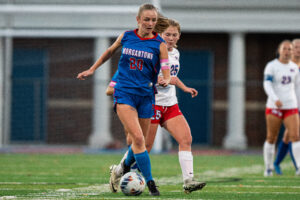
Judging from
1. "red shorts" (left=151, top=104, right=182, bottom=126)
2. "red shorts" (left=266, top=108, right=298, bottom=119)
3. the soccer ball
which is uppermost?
"red shorts" (left=151, top=104, right=182, bottom=126)

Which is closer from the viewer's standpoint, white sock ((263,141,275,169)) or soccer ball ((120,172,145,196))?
soccer ball ((120,172,145,196))

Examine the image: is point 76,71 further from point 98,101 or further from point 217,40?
point 217,40

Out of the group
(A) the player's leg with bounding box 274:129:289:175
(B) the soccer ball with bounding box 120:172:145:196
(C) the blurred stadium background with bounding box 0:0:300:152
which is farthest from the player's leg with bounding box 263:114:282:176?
(C) the blurred stadium background with bounding box 0:0:300:152

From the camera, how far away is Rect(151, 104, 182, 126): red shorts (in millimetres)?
7211

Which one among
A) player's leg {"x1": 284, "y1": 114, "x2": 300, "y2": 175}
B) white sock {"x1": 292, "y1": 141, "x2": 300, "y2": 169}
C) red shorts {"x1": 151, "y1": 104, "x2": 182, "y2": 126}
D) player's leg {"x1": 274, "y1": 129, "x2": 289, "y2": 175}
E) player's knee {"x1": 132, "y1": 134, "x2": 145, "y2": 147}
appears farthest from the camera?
player's leg {"x1": 274, "y1": 129, "x2": 289, "y2": 175}

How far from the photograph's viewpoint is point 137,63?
646cm

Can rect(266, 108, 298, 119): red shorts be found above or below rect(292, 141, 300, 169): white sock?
above

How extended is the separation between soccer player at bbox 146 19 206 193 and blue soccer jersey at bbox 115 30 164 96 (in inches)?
14.7

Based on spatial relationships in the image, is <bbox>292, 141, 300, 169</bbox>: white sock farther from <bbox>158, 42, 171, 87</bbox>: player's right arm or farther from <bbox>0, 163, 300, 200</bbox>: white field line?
<bbox>158, 42, 171, 87</bbox>: player's right arm

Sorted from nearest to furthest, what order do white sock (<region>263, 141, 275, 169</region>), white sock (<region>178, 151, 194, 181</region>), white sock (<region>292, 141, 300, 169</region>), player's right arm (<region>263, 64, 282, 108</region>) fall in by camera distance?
white sock (<region>178, 151, 194, 181</region>)
player's right arm (<region>263, 64, 282, 108</region>)
white sock (<region>292, 141, 300, 169</region>)
white sock (<region>263, 141, 275, 169</region>)

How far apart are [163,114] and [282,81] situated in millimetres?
3223

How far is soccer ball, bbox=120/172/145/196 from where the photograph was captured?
6438 mm

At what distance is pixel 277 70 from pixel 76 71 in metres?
12.4

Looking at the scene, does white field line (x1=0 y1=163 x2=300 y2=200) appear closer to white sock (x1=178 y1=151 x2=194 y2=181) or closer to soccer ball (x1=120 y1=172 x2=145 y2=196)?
soccer ball (x1=120 y1=172 x2=145 y2=196)
